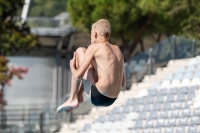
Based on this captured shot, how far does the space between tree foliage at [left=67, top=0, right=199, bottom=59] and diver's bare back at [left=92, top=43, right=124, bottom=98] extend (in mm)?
23764

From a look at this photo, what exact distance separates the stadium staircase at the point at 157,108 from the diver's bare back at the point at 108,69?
8587 millimetres

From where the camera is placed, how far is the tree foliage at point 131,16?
33688mm

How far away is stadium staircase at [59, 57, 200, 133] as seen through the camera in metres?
18.5

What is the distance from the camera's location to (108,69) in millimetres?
9117

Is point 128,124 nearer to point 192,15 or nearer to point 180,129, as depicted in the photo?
point 180,129

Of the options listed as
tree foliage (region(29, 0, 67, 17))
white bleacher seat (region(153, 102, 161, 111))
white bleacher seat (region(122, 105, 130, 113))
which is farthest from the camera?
tree foliage (region(29, 0, 67, 17))

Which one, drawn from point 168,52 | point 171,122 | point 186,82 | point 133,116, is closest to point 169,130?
point 171,122

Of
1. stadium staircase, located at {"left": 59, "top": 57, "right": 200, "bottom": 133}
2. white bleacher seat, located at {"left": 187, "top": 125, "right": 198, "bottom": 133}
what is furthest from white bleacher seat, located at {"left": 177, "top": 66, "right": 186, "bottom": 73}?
white bleacher seat, located at {"left": 187, "top": 125, "right": 198, "bottom": 133}

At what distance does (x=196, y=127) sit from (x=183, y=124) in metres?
0.62

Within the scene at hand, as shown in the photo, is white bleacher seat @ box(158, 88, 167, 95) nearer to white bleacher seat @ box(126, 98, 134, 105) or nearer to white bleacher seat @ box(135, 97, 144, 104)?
white bleacher seat @ box(135, 97, 144, 104)

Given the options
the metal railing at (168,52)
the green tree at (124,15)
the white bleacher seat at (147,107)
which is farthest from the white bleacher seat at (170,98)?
the green tree at (124,15)

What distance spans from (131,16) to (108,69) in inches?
1020

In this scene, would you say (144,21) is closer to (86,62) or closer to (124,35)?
(124,35)

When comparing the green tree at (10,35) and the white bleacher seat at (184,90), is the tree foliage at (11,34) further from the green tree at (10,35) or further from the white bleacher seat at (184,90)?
the white bleacher seat at (184,90)
